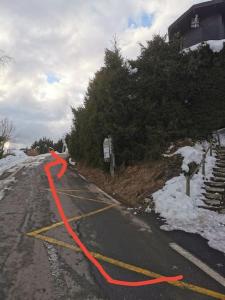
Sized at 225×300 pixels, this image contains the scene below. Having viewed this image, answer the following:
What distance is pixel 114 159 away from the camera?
56.7 ft

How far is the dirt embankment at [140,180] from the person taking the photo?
40.6 ft

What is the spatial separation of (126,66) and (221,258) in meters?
14.2

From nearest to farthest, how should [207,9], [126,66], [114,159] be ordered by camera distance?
[114,159] → [126,66] → [207,9]

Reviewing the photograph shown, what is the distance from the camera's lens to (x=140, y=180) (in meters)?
13.9

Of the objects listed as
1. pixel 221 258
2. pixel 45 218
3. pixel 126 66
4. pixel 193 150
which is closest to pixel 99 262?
pixel 221 258

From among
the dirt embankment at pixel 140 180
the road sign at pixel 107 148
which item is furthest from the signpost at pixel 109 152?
the dirt embankment at pixel 140 180

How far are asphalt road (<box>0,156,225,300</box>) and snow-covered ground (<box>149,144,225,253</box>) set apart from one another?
381mm

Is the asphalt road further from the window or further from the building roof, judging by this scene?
the building roof

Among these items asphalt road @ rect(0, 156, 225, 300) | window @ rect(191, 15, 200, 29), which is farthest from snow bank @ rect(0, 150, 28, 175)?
window @ rect(191, 15, 200, 29)

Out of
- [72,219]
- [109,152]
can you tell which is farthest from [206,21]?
[72,219]

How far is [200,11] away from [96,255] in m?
23.1

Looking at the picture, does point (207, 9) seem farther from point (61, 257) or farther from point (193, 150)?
point (61, 257)

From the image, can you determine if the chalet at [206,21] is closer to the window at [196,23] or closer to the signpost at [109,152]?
the window at [196,23]

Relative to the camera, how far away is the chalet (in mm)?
23500
